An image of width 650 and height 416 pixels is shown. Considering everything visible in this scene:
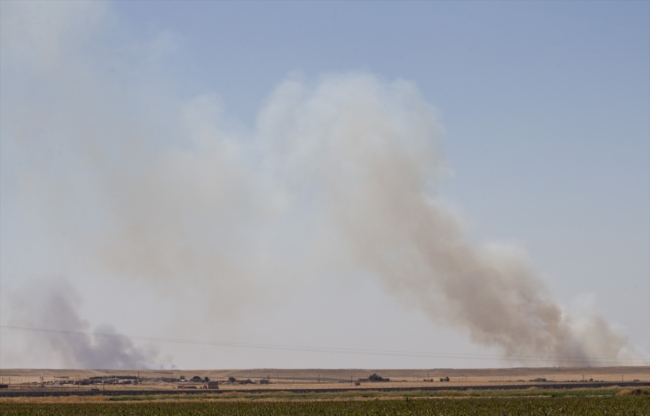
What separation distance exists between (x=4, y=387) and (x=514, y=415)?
5961 inches

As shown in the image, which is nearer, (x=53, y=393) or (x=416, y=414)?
(x=416, y=414)

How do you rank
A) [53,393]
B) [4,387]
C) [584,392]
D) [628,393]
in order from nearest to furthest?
[628,393]
[584,392]
[53,393]
[4,387]

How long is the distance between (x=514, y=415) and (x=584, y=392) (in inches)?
2719

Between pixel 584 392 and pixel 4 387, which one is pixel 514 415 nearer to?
pixel 584 392

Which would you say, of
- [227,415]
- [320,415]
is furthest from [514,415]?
[227,415]

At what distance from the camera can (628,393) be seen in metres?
120

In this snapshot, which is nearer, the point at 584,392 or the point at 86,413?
the point at 86,413

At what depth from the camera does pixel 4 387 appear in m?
186

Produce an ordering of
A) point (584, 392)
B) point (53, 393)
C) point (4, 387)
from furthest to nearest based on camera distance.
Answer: point (4, 387) → point (53, 393) → point (584, 392)

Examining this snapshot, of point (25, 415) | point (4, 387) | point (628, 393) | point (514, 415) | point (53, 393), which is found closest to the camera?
point (514, 415)

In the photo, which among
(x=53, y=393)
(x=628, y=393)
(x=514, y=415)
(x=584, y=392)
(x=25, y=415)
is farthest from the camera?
(x=53, y=393)

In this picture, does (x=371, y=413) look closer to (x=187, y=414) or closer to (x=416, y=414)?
(x=416, y=414)

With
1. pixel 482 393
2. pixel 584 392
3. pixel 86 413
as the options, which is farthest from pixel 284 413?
pixel 584 392

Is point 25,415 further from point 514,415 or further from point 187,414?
point 514,415
